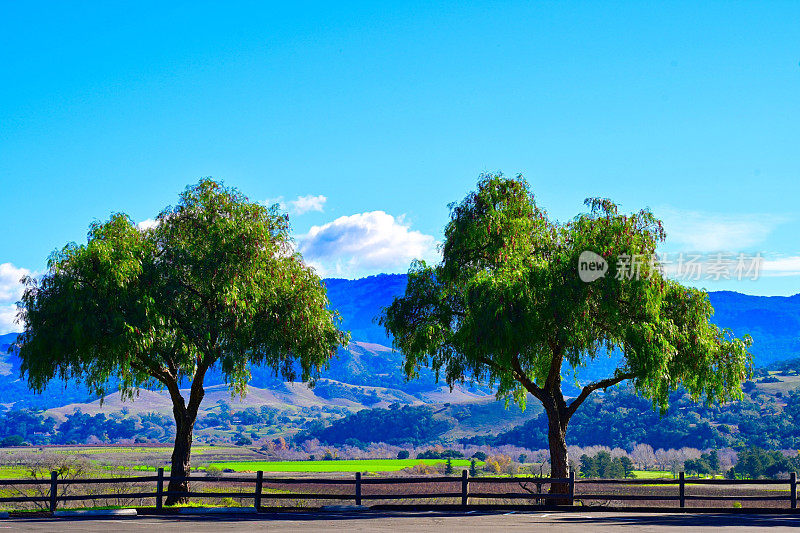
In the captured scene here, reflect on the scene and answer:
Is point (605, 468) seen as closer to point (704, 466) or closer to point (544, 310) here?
point (704, 466)

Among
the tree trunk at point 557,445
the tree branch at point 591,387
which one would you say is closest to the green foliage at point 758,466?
the tree branch at point 591,387

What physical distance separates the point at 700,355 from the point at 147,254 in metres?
20.9

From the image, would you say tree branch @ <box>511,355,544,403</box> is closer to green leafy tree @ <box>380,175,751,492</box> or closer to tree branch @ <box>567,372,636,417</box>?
green leafy tree @ <box>380,175,751,492</box>

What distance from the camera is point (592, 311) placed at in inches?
1082

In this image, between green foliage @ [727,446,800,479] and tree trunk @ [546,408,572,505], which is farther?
green foliage @ [727,446,800,479]

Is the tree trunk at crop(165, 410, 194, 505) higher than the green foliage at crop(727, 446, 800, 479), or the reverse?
the tree trunk at crop(165, 410, 194, 505)

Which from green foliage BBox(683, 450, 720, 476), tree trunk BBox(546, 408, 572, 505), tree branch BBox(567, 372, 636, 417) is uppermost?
tree branch BBox(567, 372, 636, 417)

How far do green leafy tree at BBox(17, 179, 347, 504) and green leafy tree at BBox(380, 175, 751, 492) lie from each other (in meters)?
4.45

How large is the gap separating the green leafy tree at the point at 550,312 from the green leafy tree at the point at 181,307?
4.45m

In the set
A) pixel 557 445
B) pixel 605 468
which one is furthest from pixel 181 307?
pixel 605 468

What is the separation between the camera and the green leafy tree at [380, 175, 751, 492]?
→ 1048 inches

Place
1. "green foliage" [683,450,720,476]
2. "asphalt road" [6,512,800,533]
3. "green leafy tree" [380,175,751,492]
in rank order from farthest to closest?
"green foliage" [683,450,720,476]
"green leafy tree" [380,175,751,492]
"asphalt road" [6,512,800,533]

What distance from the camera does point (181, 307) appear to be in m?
29.9

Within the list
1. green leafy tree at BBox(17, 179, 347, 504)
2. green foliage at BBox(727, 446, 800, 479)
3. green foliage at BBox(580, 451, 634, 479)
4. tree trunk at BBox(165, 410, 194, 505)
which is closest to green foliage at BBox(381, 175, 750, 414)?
green leafy tree at BBox(17, 179, 347, 504)
